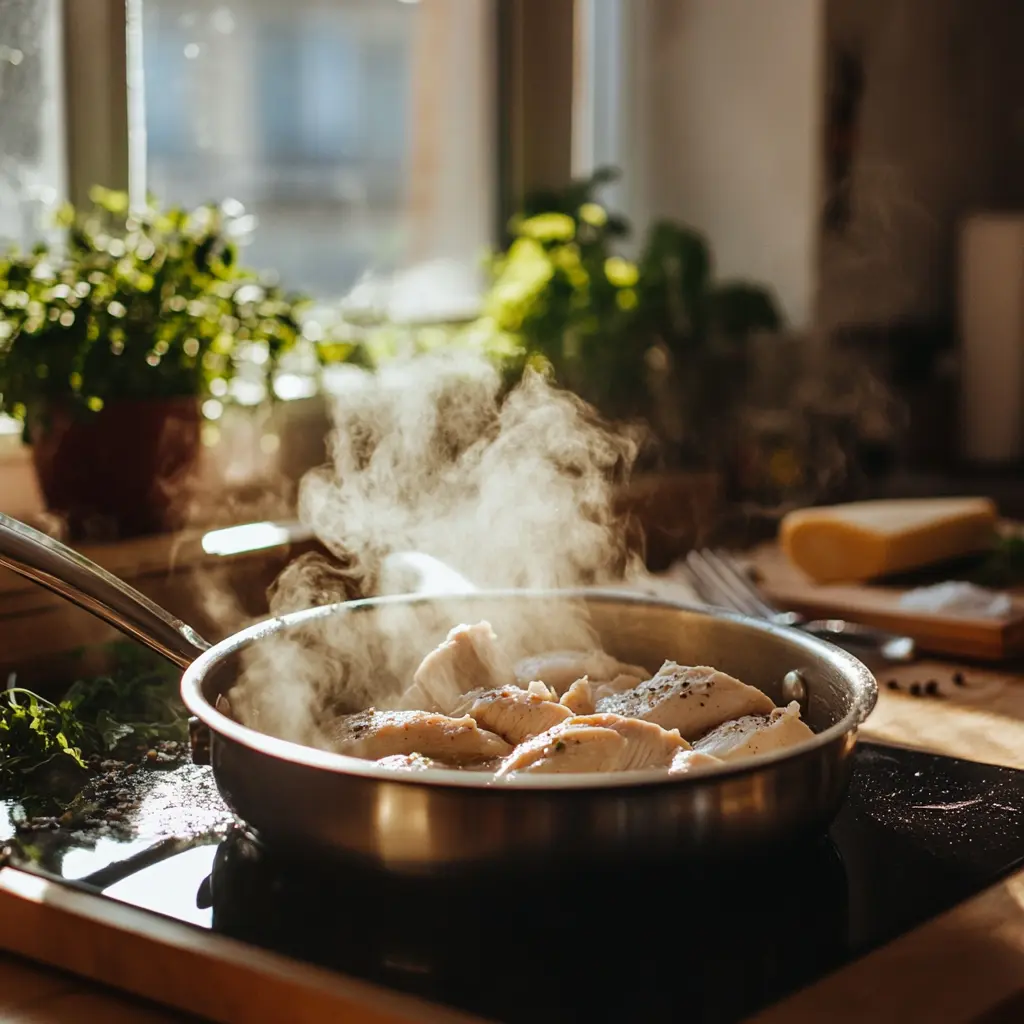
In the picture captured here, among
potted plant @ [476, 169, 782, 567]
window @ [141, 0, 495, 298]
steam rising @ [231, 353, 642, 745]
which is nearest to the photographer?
steam rising @ [231, 353, 642, 745]

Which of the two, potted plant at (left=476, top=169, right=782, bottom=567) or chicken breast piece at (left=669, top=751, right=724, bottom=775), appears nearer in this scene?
chicken breast piece at (left=669, top=751, right=724, bottom=775)

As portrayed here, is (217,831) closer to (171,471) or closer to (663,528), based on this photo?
(171,471)

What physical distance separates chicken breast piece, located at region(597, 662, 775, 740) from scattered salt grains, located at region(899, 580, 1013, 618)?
0.83 metres

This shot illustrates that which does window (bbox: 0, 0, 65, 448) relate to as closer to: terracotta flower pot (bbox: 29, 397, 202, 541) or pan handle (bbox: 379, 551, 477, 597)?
terracotta flower pot (bbox: 29, 397, 202, 541)

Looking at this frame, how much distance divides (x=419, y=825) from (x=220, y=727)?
168 mm

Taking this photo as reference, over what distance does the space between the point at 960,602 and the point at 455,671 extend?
927 mm

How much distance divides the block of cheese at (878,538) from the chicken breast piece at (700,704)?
3.54 feet

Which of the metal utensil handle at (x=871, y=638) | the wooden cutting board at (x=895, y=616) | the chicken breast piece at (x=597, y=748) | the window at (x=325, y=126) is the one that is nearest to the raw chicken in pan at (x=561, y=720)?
the chicken breast piece at (x=597, y=748)

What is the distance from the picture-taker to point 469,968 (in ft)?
3.04

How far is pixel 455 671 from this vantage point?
1357 millimetres

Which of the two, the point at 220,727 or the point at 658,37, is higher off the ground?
the point at 658,37

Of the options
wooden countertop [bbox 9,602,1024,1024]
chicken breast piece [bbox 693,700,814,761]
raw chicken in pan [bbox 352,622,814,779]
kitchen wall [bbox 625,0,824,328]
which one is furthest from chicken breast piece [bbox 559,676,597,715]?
kitchen wall [bbox 625,0,824,328]

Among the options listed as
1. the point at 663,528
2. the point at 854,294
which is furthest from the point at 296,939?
the point at 854,294

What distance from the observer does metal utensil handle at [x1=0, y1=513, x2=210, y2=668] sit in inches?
46.0
